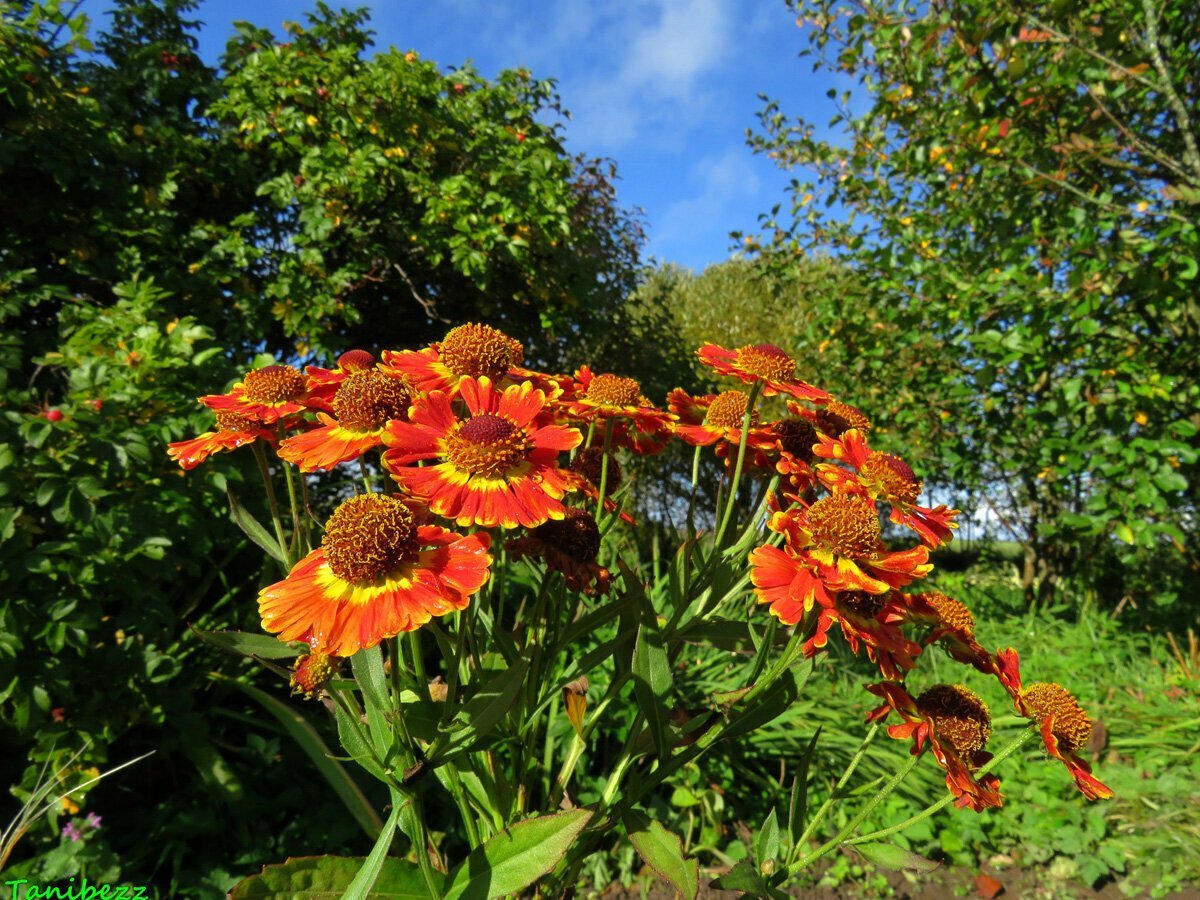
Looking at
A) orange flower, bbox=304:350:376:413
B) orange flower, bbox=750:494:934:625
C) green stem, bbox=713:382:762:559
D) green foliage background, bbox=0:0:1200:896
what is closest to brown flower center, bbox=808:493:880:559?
orange flower, bbox=750:494:934:625

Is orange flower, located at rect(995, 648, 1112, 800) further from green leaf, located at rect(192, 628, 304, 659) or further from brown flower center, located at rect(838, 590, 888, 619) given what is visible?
green leaf, located at rect(192, 628, 304, 659)

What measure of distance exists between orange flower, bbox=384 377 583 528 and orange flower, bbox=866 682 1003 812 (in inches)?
22.2

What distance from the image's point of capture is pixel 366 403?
88cm

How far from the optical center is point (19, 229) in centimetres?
304

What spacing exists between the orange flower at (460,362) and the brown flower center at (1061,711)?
1001 millimetres

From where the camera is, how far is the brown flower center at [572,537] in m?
0.92

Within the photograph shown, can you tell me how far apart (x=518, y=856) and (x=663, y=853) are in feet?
0.74

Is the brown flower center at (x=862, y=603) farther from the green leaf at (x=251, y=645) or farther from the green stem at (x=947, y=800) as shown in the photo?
the green leaf at (x=251, y=645)

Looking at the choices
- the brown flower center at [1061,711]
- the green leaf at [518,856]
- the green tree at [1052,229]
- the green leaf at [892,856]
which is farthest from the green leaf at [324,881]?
the green tree at [1052,229]

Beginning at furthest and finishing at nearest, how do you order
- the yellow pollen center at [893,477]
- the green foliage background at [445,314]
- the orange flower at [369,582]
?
the green foliage background at [445,314] < the yellow pollen center at [893,477] < the orange flower at [369,582]

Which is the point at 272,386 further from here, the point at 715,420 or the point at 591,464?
the point at 715,420

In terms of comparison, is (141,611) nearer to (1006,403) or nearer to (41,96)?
(41,96)

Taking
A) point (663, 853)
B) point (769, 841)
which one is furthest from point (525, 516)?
point (769, 841)

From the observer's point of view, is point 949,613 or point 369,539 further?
point 949,613
